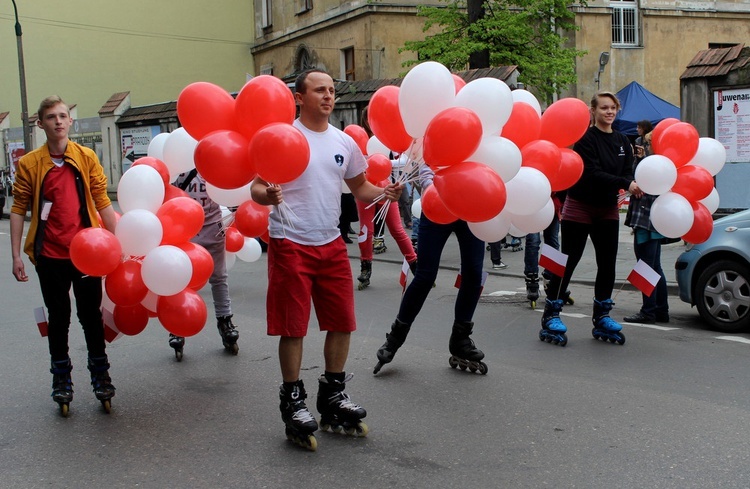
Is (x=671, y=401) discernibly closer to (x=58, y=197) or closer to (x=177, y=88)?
(x=58, y=197)

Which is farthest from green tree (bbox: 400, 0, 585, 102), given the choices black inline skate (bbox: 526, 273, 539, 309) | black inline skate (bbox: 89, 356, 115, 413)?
black inline skate (bbox: 89, 356, 115, 413)

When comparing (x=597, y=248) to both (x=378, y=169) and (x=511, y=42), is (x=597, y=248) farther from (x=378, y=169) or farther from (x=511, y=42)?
(x=511, y=42)

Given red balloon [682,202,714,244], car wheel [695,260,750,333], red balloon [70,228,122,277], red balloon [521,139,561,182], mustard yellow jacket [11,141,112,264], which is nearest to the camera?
red balloon [70,228,122,277]

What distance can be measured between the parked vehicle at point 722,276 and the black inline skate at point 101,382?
197 inches

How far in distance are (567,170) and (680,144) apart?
4.90 ft

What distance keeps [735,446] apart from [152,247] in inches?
134

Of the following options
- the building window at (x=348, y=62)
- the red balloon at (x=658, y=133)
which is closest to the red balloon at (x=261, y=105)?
the red balloon at (x=658, y=133)

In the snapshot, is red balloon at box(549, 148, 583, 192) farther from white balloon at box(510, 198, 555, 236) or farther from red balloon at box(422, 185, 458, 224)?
red balloon at box(422, 185, 458, 224)

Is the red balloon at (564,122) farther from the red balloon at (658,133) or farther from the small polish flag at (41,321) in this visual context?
the small polish flag at (41,321)

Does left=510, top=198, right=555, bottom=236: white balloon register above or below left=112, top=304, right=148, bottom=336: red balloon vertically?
above

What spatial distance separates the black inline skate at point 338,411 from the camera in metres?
4.54

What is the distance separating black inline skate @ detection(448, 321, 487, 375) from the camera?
590 centimetres

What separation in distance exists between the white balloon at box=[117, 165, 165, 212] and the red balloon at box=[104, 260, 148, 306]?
0.35 meters

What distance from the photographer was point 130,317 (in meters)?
5.36
